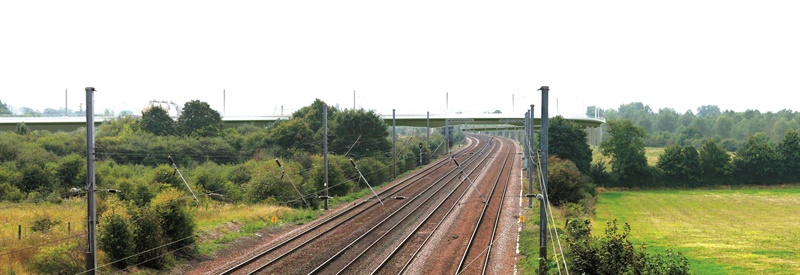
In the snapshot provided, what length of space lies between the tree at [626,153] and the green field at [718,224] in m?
4.23

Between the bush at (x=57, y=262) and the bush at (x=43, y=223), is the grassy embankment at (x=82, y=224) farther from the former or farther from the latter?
the bush at (x=57, y=262)

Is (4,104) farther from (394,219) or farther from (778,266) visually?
(778,266)

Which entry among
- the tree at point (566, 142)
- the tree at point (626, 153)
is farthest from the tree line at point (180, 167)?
the tree at point (626, 153)

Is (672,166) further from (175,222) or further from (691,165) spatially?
(175,222)

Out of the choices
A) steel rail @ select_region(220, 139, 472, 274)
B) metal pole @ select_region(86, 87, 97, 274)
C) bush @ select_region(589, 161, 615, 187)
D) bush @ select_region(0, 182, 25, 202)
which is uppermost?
metal pole @ select_region(86, 87, 97, 274)

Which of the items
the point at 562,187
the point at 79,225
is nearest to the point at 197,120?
the point at 79,225

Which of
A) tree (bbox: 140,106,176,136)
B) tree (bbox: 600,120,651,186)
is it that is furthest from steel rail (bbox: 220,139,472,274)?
tree (bbox: 140,106,176,136)

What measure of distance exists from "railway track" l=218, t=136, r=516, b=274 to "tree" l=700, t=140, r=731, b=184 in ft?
142

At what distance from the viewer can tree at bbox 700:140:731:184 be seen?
7231 centimetres

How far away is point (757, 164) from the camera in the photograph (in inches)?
2891

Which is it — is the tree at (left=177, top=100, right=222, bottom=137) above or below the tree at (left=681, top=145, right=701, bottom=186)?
above

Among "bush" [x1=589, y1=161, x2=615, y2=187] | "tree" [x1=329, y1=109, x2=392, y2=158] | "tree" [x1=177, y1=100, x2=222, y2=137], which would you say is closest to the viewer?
"tree" [x1=329, y1=109, x2=392, y2=158]

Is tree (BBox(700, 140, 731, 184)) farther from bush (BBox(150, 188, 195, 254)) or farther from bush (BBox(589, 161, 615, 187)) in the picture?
bush (BBox(150, 188, 195, 254))

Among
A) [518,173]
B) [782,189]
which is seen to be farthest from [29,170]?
[782,189]
